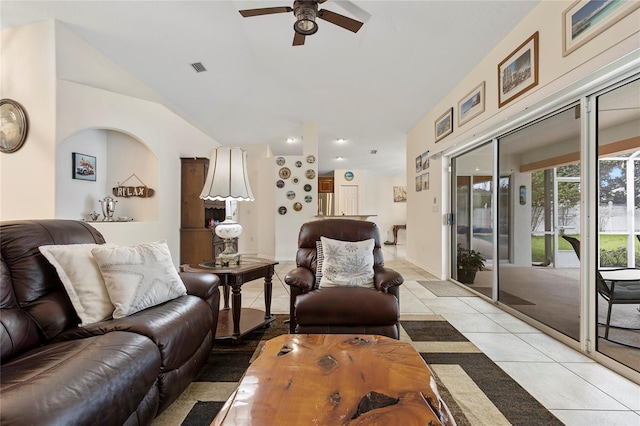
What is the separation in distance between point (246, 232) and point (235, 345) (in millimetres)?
5288

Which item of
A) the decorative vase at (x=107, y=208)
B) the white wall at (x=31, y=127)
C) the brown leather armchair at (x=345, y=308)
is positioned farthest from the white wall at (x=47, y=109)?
the brown leather armchair at (x=345, y=308)

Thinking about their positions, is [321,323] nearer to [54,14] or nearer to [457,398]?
[457,398]

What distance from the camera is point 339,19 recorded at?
226 centimetres

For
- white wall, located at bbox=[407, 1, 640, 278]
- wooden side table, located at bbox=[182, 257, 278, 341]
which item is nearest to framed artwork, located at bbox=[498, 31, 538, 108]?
white wall, located at bbox=[407, 1, 640, 278]

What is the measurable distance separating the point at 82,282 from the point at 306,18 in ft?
7.58

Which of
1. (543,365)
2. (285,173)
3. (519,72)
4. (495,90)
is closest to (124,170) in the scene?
(285,173)

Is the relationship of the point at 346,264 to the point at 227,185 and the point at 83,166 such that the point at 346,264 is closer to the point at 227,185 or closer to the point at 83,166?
the point at 227,185

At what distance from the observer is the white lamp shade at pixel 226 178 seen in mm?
2361

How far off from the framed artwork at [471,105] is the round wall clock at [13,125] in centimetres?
507

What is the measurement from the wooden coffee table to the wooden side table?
2.94 ft

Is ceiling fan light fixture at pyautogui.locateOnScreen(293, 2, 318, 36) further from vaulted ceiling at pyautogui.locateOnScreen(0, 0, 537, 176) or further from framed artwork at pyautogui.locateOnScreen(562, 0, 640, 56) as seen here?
framed artwork at pyautogui.locateOnScreen(562, 0, 640, 56)

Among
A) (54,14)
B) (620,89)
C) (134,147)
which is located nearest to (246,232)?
(134,147)

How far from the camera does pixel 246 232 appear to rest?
7.30 m

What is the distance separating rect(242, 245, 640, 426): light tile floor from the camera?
1.49m
